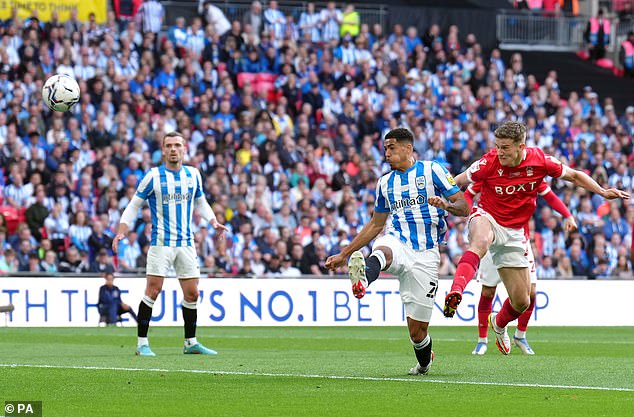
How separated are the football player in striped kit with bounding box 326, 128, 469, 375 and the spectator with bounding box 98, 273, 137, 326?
448 inches

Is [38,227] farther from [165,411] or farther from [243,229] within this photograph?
[165,411]

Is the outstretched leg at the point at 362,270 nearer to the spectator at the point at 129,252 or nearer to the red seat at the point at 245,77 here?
the spectator at the point at 129,252

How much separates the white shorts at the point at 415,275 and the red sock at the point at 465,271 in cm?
24

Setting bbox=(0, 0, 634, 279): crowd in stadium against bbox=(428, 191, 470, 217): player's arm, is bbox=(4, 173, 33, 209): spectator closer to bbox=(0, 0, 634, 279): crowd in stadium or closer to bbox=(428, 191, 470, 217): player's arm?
bbox=(0, 0, 634, 279): crowd in stadium

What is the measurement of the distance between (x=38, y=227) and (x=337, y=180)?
6497mm

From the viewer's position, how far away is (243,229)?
78.9ft

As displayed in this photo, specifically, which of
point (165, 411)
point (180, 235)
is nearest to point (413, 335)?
point (165, 411)

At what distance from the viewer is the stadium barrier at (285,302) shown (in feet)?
Answer: 71.2

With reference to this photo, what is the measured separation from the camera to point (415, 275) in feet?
34.1

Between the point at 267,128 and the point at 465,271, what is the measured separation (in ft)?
54.8

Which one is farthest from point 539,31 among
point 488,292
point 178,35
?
point 488,292

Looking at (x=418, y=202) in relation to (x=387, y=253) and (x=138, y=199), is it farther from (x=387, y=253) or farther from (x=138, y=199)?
(x=138, y=199)

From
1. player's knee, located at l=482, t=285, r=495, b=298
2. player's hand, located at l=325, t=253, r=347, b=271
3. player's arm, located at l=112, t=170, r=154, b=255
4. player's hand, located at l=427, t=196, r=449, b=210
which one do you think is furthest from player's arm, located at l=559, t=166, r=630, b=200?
player's arm, located at l=112, t=170, r=154, b=255

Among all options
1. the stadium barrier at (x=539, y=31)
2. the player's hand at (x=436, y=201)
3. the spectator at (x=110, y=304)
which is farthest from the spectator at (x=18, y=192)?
the stadium barrier at (x=539, y=31)
